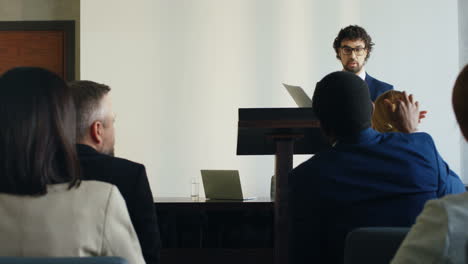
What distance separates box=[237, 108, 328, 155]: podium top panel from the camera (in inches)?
107

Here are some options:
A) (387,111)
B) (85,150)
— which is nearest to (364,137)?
(387,111)

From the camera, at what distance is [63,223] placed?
4.73 feet

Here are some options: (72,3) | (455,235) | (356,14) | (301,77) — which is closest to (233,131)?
(301,77)

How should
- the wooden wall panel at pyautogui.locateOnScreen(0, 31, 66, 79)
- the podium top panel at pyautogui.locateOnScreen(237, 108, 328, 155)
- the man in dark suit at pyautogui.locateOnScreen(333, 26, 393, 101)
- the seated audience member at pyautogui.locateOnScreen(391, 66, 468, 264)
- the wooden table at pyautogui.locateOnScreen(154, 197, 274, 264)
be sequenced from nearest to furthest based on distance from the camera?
the seated audience member at pyautogui.locateOnScreen(391, 66, 468, 264), the podium top panel at pyautogui.locateOnScreen(237, 108, 328, 155), the wooden table at pyautogui.locateOnScreen(154, 197, 274, 264), the man in dark suit at pyautogui.locateOnScreen(333, 26, 393, 101), the wooden wall panel at pyautogui.locateOnScreen(0, 31, 66, 79)

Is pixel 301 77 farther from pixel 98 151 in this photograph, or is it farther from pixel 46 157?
pixel 46 157

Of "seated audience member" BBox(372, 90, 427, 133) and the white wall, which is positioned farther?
the white wall

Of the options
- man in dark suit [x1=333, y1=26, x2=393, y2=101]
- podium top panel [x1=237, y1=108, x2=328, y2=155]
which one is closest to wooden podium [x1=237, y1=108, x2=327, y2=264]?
podium top panel [x1=237, y1=108, x2=328, y2=155]

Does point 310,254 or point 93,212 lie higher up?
point 93,212

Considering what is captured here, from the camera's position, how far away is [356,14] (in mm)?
5676

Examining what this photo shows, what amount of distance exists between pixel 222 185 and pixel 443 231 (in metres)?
2.62

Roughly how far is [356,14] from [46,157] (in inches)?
179

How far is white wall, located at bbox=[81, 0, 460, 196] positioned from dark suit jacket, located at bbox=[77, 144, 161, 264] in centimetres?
377

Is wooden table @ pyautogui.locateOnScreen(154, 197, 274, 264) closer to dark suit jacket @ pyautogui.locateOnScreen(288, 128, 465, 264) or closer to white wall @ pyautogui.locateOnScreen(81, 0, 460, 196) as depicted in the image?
dark suit jacket @ pyautogui.locateOnScreen(288, 128, 465, 264)

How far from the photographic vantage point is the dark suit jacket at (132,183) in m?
1.91
